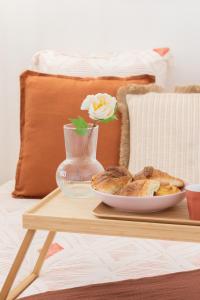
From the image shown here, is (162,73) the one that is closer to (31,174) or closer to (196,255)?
(31,174)

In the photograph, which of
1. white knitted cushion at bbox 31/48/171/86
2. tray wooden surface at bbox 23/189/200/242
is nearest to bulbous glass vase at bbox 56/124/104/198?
tray wooden surface at bbox 23/189/200/242

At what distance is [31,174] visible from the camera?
202 centimetres

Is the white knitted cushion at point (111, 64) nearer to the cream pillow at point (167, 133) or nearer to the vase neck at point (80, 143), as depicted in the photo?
the cream pillow at point (167, 133)

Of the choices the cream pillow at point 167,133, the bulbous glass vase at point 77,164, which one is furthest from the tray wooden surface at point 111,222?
the cream pillow at point 167,133

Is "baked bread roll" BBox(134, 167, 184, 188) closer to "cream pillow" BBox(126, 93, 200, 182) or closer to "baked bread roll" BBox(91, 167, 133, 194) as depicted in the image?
"baked bread roll" BBox(91, 167, 133, 194)

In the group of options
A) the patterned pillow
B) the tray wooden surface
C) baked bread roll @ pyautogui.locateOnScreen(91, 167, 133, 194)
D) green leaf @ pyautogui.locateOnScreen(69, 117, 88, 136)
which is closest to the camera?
the tray wooden surface

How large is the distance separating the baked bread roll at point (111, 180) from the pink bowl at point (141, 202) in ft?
0.07

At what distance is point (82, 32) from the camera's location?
239 centimetres

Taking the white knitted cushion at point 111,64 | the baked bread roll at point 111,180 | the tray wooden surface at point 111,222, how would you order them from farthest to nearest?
the white knitted cushion at point 111,64, the baked bread roll at point 111,180, the tray wooden surface at point 111,222

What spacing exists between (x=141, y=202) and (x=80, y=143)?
0.28 metres

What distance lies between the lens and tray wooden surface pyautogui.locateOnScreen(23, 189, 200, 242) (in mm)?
1075

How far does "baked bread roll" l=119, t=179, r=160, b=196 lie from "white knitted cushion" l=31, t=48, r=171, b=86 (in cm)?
106

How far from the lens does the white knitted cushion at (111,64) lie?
2.18m

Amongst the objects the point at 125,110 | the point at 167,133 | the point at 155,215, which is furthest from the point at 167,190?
the point at 125,110
